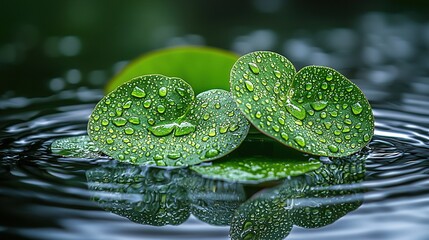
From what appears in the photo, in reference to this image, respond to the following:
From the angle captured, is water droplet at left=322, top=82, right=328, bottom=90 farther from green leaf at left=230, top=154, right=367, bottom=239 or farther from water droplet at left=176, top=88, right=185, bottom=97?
water droplet at left=176, top=88, right=185, bottom=97

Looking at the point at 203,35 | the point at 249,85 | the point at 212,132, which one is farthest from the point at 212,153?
the point at 203,35

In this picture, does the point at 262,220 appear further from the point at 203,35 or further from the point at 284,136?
the point at 203,35

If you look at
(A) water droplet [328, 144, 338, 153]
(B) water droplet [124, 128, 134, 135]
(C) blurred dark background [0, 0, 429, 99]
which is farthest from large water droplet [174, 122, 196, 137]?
(C) blurred dark background [0, 0, 429, 99]

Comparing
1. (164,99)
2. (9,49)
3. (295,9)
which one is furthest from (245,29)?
(164,99)

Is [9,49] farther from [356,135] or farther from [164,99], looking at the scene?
[356,135]

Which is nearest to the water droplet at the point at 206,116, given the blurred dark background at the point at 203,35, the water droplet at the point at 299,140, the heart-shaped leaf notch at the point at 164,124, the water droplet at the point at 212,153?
the heart-shaped leaf notch at the point at 164,124

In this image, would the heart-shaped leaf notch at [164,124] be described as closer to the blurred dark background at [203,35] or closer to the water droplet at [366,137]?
the water droplet at [366,137]
